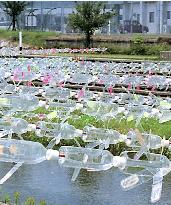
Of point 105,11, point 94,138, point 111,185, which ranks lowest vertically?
point 111,185

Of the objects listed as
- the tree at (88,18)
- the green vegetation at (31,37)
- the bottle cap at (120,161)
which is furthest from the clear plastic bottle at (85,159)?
the green vegetation at (31,37)

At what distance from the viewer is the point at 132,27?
32281 mm

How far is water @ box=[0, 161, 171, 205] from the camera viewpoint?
6383 millimetres

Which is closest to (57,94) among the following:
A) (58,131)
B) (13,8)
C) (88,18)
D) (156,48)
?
(58,131)

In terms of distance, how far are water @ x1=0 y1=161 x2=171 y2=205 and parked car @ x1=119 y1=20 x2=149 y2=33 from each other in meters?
24.9

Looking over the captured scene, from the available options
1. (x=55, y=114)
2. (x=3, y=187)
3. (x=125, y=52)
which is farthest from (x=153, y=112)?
(x=125, y=52)

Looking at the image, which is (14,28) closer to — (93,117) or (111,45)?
(111,45)

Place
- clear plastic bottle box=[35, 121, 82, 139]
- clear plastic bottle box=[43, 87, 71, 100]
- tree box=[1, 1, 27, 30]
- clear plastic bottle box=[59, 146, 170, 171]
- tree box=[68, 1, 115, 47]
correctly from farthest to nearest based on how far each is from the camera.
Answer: tree box=[1, 1, 27, 30] → tree box=[68, 1, 115, 47] → clear plastic bottle box=[43, 87, 71, 100] → clear plastic bottle box=[35, 121, 82, 139] → clear plastic bottle box=[59, 146, 170, 171]

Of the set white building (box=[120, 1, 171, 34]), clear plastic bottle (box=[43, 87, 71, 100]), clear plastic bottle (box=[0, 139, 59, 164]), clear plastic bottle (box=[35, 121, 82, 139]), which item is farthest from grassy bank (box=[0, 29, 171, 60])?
clear plastic bottle (box=[0, 139, 59, 164])

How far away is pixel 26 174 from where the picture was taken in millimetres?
7348

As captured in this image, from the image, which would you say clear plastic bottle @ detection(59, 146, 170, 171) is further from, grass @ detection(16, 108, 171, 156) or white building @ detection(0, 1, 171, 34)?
white building @ detection(0, 1, 171, 34)

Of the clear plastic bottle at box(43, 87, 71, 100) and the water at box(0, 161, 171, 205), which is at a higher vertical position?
the clear plastic bottle at box(43, 87, 71, 100)

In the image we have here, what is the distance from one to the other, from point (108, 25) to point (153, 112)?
979 inches

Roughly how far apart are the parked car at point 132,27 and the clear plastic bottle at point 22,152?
2704cm
